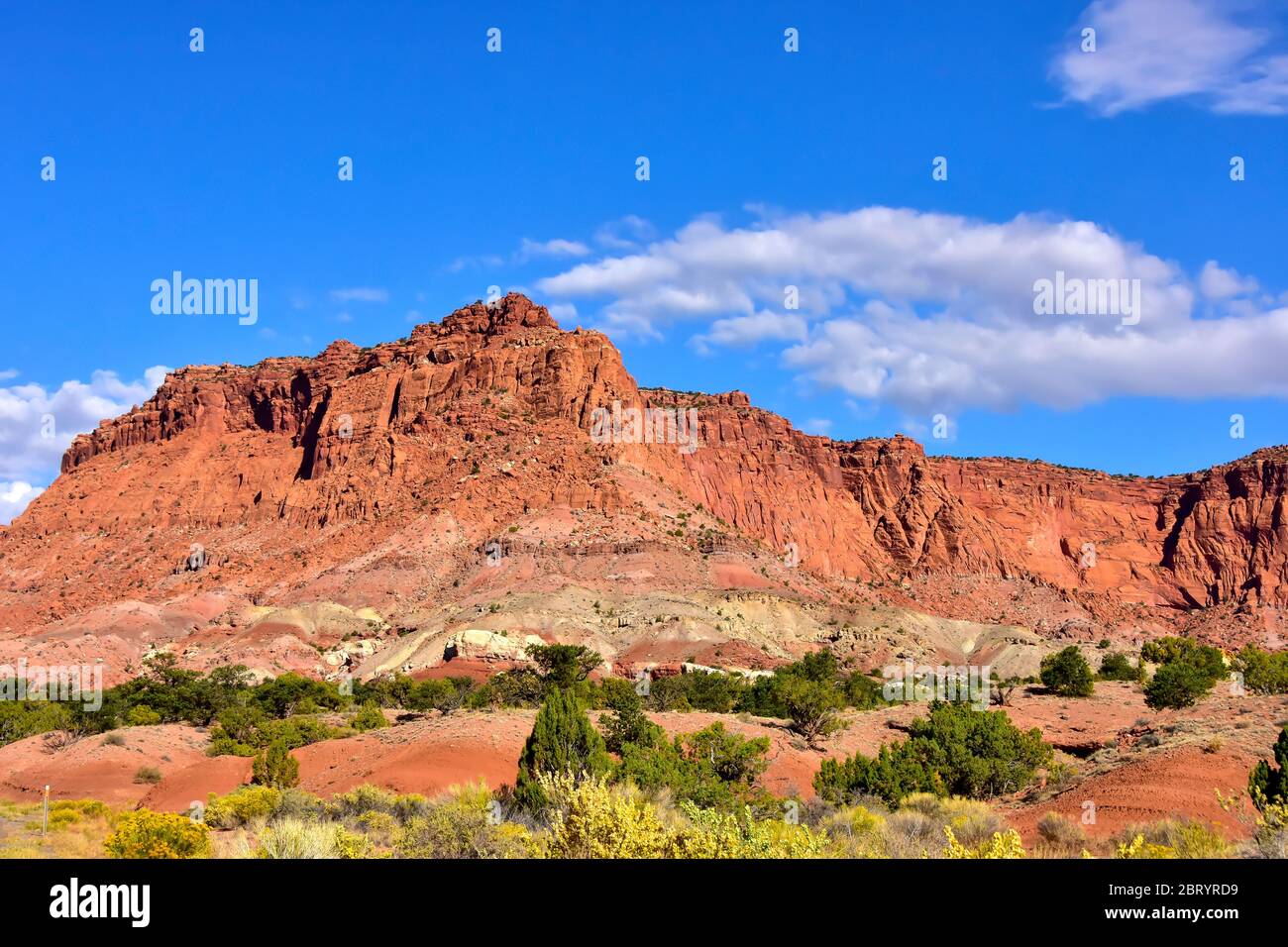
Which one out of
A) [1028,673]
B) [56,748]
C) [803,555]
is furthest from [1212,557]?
[56,748]

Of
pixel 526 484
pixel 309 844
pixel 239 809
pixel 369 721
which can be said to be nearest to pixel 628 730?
pixel 239 809

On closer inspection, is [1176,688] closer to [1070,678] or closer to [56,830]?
[1070,678]

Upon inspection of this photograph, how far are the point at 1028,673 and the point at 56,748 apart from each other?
59792mm

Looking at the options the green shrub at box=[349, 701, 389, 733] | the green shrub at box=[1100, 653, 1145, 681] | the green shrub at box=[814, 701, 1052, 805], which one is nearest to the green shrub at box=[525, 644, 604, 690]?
the green shrub at box=[349, 701, 389, 733]

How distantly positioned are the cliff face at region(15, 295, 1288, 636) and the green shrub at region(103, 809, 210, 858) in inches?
2786

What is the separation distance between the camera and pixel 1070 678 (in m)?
47.3

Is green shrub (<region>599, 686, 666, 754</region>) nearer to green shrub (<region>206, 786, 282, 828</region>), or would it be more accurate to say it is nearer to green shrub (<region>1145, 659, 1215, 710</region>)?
green shrub (<region>206, 786, 282, 828</region>)

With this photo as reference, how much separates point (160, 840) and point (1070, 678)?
1636 inches

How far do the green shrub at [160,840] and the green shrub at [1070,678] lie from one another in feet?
131

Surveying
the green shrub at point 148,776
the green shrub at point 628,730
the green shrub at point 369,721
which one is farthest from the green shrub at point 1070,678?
the green shrub at point 148,776

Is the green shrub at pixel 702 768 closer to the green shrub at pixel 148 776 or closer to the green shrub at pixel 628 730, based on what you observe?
the green shrub at pixel 628 730

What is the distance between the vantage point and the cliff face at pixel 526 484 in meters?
99.2
